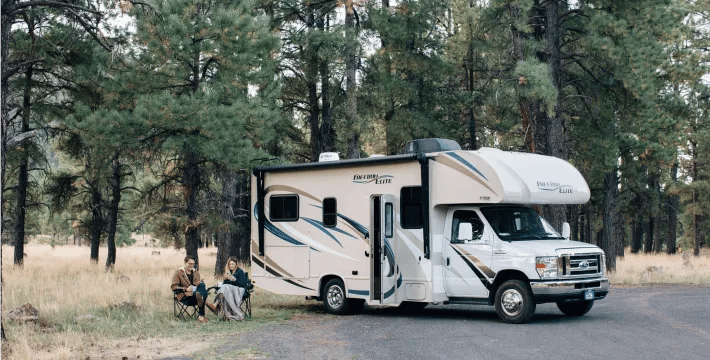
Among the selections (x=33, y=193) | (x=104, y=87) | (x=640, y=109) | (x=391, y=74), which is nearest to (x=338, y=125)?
(x=391, y=74)

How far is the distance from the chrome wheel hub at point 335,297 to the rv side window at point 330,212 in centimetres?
129

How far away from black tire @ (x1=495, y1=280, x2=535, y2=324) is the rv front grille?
29.1 inches

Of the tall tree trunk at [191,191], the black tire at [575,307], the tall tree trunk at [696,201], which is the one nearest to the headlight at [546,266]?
the black tire at [575,307]

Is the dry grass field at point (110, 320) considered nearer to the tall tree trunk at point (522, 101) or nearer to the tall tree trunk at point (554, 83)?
the tall tree trunk at point (522, 101)

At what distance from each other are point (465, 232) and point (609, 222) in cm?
1993

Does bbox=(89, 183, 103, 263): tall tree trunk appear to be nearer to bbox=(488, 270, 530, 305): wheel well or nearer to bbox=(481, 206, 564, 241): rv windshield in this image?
bbox=(481, 206, 564, 241): rv windshield

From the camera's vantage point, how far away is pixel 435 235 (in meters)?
15.6

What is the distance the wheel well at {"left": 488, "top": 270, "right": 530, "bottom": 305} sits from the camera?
14.7 meters

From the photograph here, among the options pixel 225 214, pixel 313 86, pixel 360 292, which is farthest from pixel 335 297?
pixel 313 86

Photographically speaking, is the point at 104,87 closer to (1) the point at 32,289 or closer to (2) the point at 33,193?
(1) the point at 32,289

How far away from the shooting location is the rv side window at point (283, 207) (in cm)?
1777

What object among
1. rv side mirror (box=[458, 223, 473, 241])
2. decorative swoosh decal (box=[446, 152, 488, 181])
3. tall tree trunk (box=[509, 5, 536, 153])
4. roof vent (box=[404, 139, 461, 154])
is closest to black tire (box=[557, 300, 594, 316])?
rv side mirror (box=[458, 223, 473, 241])

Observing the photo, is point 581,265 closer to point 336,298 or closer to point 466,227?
point 466,227

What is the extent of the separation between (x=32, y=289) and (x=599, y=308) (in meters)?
12.9
